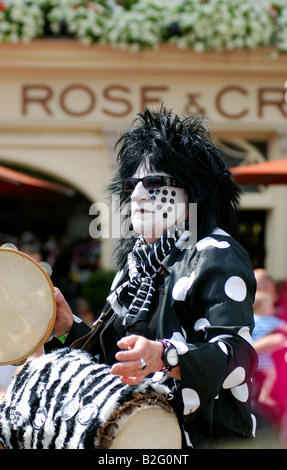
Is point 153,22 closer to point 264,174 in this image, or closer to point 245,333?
point 264,174

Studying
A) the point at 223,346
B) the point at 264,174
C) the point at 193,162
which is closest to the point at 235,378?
the point at 223,346

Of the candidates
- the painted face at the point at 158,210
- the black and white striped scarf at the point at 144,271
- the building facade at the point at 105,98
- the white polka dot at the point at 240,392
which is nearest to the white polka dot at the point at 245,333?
the white polka dot at the point at 240,392

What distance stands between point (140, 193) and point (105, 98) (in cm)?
649

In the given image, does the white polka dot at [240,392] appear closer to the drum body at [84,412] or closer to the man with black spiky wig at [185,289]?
the man with black spiky wig at [185,289]

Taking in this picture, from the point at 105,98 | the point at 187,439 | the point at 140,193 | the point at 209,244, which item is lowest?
the point at 187,439

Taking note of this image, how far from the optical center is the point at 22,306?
5.93ft

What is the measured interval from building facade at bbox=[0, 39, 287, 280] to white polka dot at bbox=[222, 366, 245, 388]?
6.50 metres

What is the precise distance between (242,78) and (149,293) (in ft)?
22.7

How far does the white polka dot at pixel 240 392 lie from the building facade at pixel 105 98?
6383mm

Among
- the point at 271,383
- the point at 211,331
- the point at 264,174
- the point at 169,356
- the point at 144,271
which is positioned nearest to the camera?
the point at 169,356

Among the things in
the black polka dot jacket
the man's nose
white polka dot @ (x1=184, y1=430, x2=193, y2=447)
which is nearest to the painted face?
the man's nose

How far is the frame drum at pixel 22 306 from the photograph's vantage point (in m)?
1.78

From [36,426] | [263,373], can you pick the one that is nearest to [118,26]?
[263,373]

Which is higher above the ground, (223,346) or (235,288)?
(235,288)
